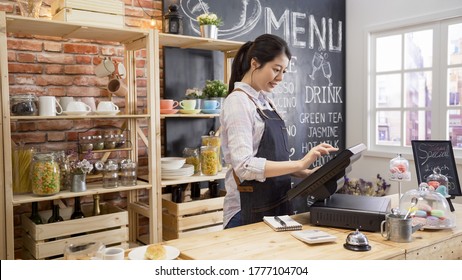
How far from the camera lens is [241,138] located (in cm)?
189

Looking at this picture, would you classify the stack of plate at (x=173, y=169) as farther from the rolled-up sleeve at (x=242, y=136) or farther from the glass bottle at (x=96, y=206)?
the rolled-up sleeve at (x=242, y=136)

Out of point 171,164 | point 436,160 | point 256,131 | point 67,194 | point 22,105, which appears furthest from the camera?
point 171,164

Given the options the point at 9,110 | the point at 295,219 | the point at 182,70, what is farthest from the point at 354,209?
the point at 182,70

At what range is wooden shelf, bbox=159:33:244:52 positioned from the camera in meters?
2.97

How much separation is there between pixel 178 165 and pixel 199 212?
1.14 feet

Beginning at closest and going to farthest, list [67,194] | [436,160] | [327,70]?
[436,160]
[67,194]
[327,70]

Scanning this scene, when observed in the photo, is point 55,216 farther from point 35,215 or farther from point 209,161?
point 209,161

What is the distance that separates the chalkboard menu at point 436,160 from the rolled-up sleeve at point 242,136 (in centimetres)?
79

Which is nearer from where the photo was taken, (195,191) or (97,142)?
(97,142)

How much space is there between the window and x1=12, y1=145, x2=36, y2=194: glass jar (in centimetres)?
318

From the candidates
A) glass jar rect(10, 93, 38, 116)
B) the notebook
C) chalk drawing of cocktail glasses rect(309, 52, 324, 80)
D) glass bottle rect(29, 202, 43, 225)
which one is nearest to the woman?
the notebook

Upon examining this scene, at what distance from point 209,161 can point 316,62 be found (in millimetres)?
1838

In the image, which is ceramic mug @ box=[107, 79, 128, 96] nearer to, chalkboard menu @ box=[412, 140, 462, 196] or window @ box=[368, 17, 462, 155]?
chalkboard menu @ box=[412, 140, 462, 196]

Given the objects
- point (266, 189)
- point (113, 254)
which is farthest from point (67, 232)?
point (113, 254)
